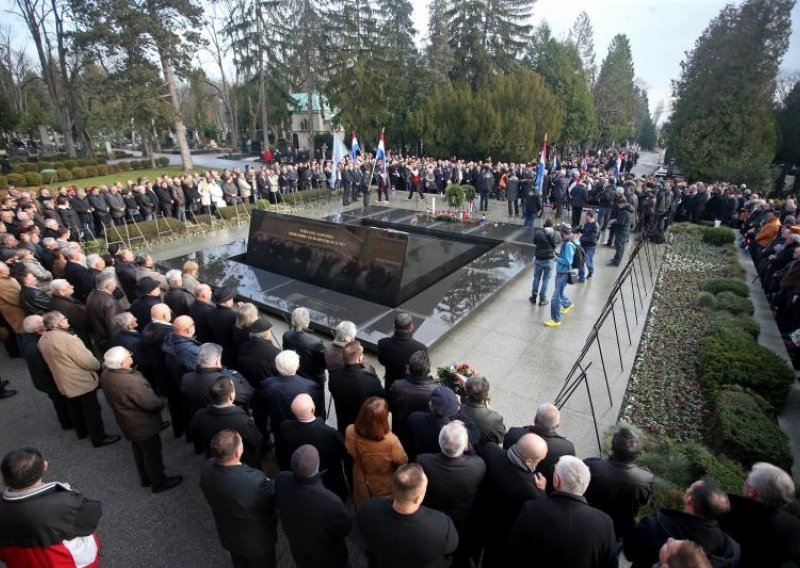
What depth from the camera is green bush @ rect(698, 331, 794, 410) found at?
231 inches

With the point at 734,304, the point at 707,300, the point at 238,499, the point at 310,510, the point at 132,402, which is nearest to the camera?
the point at 310,510

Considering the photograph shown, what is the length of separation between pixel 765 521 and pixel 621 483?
843 millimetres

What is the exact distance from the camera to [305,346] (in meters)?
5.20

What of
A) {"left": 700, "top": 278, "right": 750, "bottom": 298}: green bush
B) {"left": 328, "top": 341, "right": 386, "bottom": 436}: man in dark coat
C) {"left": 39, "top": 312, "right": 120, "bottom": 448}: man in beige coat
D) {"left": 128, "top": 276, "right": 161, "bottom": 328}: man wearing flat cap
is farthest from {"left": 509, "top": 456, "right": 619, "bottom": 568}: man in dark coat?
{"left": 700, "top": 278, "right": 750, "bottom": 298}: green bush

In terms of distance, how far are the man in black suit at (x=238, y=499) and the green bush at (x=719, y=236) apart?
15.2m

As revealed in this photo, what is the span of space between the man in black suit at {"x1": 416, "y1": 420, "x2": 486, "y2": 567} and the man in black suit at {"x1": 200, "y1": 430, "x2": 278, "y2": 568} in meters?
1.19

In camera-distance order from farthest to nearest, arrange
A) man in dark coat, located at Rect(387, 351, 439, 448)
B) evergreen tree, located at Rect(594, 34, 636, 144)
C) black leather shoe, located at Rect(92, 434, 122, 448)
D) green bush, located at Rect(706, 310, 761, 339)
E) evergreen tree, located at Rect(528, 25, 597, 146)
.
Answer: evergreen tree, located at Rect(594, 34, 636, 144), evergreen tree, located at Rect(528, 25, 597, 146), green bush, located at Rect(706, 310, 761, 339), black leather shoe, located at Rect(92, 434, 122, 448), man in dark coat, located at Rect(387, 351, 439, 448)

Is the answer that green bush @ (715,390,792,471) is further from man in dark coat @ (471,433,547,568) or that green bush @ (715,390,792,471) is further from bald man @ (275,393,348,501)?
bald man @ (275,393,348,501)

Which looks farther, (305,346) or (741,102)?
(741,102)

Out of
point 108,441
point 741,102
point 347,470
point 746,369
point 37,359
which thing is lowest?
point 108,441

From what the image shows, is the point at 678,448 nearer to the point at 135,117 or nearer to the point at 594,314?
the point at 594,314

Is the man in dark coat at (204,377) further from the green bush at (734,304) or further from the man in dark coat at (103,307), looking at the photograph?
the green bush at (734,304)

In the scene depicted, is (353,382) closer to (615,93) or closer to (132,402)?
(132,402)

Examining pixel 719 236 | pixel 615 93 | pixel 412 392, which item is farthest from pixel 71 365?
pixel 615 93
